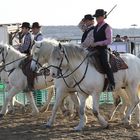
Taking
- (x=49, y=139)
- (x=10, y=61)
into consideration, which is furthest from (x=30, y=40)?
(x=49, y=139)

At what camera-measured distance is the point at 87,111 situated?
13.4 metres

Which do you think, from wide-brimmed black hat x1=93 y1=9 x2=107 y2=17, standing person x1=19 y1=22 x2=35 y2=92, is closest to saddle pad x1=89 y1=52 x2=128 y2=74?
wide-brimmed black hat x1=93 y1=9 x2=107 y2=17

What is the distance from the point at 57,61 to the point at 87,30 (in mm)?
1316

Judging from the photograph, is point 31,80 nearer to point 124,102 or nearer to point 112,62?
point 124,102

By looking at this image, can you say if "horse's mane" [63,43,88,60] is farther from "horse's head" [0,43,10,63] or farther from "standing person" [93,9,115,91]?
"horse's head" [0,43,10,63]

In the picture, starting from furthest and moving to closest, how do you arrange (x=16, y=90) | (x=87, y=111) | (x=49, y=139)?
(x=87, y=111)
(x=16, y=90)
(x=49, y=139)

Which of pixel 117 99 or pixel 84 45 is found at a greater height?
pixel 84 45

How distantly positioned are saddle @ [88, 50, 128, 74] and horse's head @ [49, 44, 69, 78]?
1.91ft

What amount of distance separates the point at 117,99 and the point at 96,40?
260cm

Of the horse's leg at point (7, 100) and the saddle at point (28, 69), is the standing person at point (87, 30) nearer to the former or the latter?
the saddle at point (28, 69)

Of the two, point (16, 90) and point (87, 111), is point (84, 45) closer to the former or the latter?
point (16, 90)

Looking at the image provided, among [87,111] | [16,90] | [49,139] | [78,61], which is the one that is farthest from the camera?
[87,111]

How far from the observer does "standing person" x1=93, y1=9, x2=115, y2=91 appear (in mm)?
10000

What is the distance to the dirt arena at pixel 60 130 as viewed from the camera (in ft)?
31.1
